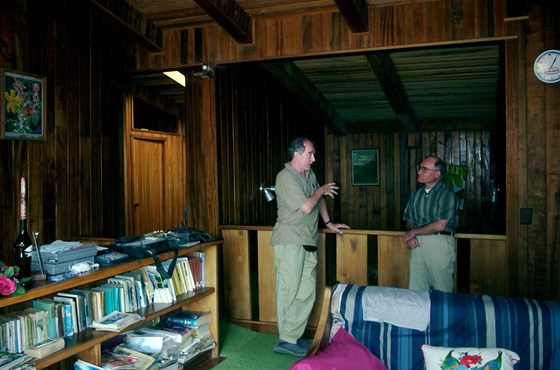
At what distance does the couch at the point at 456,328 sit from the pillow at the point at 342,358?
7cm

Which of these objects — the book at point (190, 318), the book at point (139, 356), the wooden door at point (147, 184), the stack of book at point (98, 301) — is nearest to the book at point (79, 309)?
the stack of book at point (98, 301)

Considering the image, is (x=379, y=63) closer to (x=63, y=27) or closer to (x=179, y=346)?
(x=63, y=27)

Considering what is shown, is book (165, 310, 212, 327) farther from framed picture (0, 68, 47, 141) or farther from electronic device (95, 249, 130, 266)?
framed picture (0, 68, 47, 141)

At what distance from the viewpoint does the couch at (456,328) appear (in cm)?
204

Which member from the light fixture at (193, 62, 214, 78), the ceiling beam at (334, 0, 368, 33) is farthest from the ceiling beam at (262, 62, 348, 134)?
the ceiling beam at (334, 0, 368, 33)

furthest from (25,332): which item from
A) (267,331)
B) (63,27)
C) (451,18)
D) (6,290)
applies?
(451,18)

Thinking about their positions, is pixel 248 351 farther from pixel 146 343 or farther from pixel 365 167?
pixel 365 167

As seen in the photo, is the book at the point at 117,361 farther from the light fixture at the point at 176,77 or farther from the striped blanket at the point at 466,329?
the light fixture at the point at 176,77

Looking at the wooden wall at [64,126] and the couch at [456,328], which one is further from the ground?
the wooden wall at [64,126]

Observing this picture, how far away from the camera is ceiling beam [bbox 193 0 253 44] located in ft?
11.7

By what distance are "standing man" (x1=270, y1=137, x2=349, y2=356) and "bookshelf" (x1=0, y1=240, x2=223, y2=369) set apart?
480mm

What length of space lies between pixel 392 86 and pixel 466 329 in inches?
148

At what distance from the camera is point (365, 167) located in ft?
28.1

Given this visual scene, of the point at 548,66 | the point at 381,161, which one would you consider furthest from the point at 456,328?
the point at 381,161
